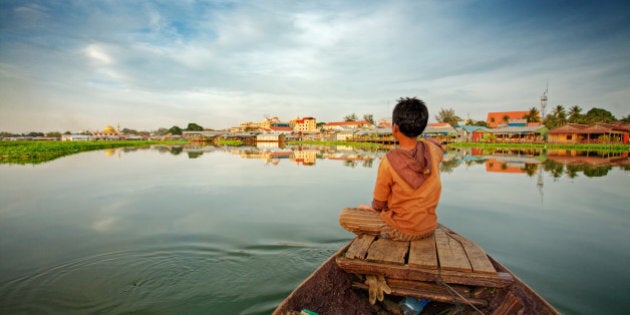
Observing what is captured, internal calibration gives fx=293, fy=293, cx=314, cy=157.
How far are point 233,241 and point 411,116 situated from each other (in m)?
3.45

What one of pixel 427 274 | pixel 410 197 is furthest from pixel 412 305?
pixel 410 197

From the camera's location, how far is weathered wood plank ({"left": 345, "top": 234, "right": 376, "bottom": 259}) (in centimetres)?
204

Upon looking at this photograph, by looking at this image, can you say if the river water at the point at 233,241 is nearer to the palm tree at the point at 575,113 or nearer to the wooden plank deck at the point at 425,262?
the wooden plank deck at the point at 425,262

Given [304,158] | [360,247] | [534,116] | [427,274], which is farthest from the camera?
[534,116]

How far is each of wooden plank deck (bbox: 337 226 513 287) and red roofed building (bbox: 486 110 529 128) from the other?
72137 millimetres

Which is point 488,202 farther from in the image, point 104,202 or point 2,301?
point 104,202

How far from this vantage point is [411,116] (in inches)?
80.5

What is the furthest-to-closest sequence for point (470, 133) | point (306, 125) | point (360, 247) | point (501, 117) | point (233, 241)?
point (306, 125), point (501, 117), point (470, 133), point (233, 241), point (360, 247)

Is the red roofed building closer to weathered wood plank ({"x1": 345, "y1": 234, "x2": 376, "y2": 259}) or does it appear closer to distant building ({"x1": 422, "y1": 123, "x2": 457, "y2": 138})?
distant building ({"x1": 422, "y1": 123, "x2": 457, "y2": 138})

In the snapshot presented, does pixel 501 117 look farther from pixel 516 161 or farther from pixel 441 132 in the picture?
pixel 516 161

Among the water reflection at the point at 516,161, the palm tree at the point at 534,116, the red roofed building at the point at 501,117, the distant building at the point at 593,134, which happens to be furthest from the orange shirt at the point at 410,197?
the red roofed building at the point at 501,117

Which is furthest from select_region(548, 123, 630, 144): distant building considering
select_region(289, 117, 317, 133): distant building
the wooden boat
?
select_region(289, 117, 317, 133): distant building

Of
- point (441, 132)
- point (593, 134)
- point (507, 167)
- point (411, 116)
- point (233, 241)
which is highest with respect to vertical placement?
point (441, 132)

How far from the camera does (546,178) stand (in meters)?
10.5
